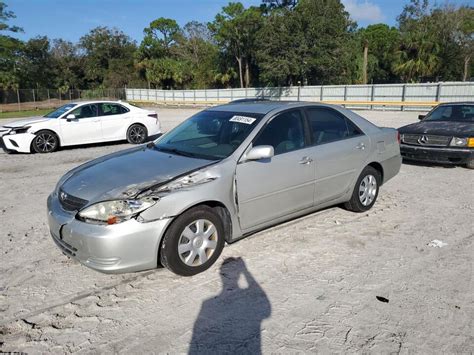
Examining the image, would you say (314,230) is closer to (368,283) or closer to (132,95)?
(368,283)

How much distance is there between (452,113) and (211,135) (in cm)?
722

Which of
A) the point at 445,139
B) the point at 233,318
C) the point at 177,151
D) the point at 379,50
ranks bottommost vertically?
the point at 233,318

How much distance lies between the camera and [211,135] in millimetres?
4680

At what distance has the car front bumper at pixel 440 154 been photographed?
7.96 meters

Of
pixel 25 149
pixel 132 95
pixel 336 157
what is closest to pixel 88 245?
pixel 336 157

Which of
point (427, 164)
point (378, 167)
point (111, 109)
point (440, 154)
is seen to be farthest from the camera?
point (111, 109)

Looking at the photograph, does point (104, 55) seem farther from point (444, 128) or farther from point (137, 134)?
point (444, 128)

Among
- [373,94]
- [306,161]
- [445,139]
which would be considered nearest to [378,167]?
[306,161]

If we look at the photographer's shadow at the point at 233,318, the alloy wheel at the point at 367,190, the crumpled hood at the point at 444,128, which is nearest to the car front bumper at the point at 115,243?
the photographer's shadow at the point at 233,318

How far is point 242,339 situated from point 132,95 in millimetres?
52082

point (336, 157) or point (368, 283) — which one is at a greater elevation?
point (336, 157)

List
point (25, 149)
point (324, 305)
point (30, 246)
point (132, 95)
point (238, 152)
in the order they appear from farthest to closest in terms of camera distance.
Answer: point (132, 95), point (25, 149), point (30, 246), point (238, 152), point (324, 305)

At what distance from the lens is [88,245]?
336 centimetres

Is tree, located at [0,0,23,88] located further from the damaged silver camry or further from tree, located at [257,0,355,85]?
the damaged silver camry
